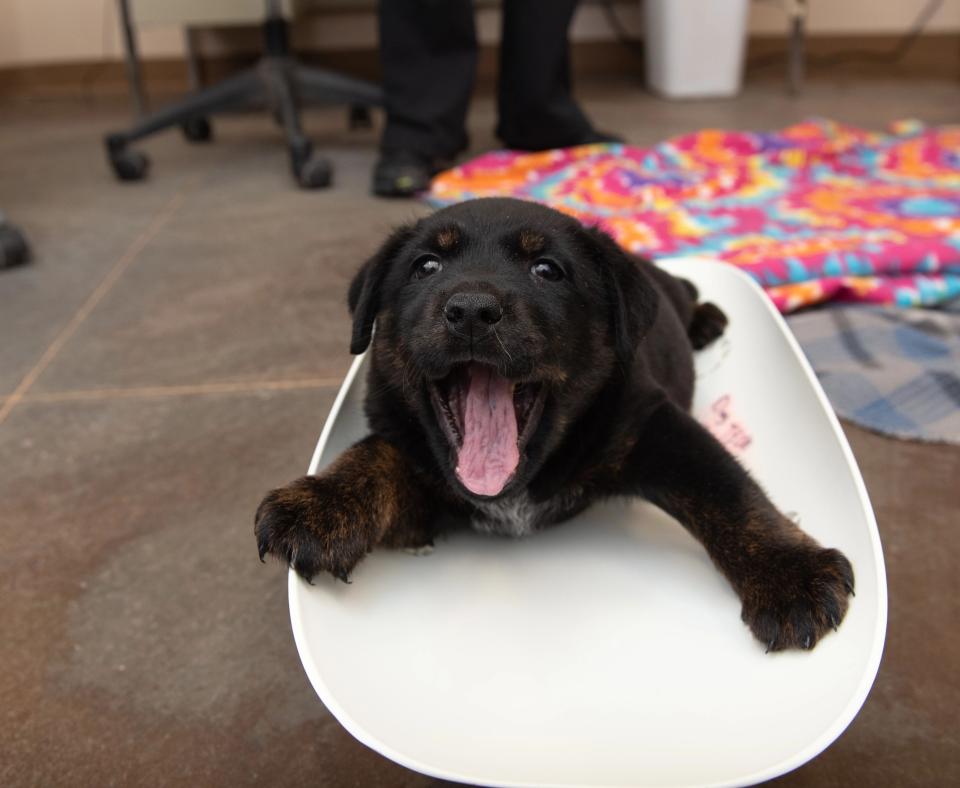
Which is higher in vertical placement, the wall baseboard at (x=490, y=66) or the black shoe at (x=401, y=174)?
the black shoe at (x=401, y=174)

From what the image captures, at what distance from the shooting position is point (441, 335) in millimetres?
1287

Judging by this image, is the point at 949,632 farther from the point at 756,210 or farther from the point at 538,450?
the point at 756,210

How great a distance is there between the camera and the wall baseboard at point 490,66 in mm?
6246

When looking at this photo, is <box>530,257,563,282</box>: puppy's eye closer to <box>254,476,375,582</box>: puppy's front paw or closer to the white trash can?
<box>254,476,375,582</box>: puppy's front paw

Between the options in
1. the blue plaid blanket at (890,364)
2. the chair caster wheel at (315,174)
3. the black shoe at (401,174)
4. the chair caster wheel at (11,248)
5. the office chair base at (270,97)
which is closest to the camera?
the blue plaid blanket at (890,364)

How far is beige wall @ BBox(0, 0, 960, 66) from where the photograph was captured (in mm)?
6270

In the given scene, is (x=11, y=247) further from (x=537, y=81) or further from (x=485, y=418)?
(x=485, y=418)

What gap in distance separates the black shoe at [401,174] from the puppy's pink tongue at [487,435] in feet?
7.98

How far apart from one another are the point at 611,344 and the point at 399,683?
1.98ft

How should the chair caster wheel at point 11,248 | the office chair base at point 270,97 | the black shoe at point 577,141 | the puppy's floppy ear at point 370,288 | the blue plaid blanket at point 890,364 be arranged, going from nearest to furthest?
the puppy's floppy ear at point 370,288 → the blue plaid blanket at point 890,364 → the chair caster wheel at point 11,248 → the black shoe at point 577,141 → the office chair base at point 270,97

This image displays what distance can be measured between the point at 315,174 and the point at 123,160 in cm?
95

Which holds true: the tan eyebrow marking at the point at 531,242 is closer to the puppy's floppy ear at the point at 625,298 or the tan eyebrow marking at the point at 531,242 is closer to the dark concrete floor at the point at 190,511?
the puppy's floppy ear at the point at 625,298

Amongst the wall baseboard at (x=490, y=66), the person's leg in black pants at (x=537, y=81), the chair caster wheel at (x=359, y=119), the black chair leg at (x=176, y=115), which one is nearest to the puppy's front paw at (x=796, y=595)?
the person's leg in black pants at (x=537, y=81)

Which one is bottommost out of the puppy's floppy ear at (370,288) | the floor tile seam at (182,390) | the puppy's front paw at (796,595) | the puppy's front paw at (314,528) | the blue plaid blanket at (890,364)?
the floor tile seam at (182,390)
